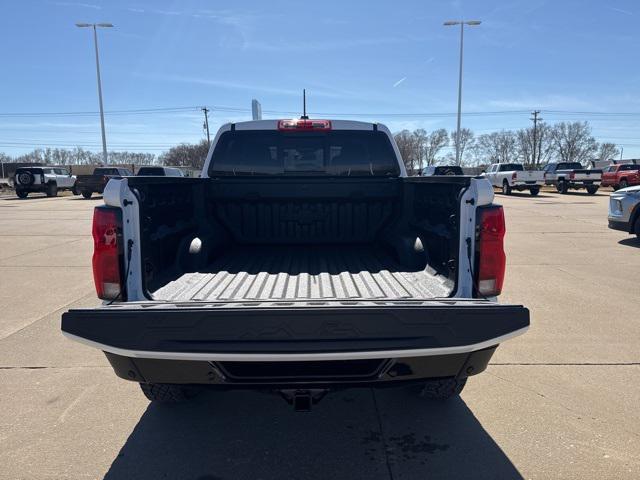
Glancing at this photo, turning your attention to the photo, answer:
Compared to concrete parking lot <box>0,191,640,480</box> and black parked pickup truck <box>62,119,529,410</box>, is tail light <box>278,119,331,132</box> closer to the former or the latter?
black parked pickup truck <box>62,119,529,410</box>

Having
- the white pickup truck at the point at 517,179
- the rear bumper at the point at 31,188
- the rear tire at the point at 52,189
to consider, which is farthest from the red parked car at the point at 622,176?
the rear bumper at the point at 31,188

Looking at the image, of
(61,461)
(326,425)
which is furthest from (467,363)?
(61,461)

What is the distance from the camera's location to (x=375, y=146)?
14.6 ft

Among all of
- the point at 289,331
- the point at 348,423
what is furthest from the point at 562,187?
the point at 289,331

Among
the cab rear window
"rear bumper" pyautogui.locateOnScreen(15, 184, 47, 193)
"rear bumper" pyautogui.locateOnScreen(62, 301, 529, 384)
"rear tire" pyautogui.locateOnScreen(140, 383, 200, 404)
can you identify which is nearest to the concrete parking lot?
"rear tire" pyautogui.locateOnScreen(140, 383, 200, 404)

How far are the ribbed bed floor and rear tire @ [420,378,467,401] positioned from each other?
0.70 meters

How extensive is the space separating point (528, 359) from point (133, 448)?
3.26 meters

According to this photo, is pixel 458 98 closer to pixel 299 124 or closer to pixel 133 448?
pixel 299 124

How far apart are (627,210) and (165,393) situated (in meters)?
10.1

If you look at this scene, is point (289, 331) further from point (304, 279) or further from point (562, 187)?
point (562, 187)

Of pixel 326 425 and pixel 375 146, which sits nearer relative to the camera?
pixel 326 425

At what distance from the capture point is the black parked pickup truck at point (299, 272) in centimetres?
216

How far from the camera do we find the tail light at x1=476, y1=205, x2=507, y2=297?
2.63 m

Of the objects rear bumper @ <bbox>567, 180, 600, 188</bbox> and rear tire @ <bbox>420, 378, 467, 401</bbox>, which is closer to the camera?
rear tire @ <bbox>420, 378, 467, 401</bbox>
